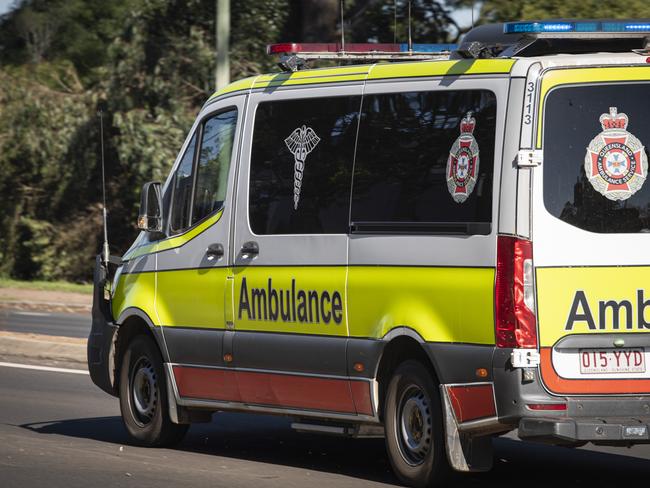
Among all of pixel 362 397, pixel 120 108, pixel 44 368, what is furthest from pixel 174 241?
pixel 120 108

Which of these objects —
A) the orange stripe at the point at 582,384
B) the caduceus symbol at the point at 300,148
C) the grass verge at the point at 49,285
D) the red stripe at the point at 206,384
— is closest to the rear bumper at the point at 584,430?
the orange stripe at the point at 582,384

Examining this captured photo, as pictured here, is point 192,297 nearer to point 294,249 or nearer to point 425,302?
point 294,249

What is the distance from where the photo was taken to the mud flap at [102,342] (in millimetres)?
10172

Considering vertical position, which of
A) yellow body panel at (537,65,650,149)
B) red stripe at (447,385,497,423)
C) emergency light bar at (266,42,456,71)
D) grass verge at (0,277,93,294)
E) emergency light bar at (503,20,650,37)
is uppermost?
emergency light bar at (266,42,456,71)

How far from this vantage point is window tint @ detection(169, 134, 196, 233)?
9641 mm

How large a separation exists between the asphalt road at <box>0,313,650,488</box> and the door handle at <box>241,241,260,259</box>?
1.32 metres

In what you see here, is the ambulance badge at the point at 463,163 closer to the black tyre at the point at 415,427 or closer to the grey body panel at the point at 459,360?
the grey body panel at the point at 459,360

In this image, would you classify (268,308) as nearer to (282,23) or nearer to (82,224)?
(282,23)

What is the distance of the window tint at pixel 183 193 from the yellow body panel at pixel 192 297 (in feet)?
1.18

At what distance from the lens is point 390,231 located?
789cm

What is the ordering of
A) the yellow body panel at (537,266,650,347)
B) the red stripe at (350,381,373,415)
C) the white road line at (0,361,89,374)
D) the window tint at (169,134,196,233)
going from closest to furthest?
the yellow body panel at (537,266,650,347) < the red stripe at (350,381,373,415) < the window tint at (169,134,196,233) < the white road line at (0,361,89,374)

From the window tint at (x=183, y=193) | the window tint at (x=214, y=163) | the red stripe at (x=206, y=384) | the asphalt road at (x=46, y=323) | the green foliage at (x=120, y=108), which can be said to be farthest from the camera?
the green foliage at (x=120, y=108)

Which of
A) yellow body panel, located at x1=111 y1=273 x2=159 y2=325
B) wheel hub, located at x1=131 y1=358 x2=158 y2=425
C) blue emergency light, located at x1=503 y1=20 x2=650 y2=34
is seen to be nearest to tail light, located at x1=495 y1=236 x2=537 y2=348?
blue emergency light, located at x1=503 y1=20 x2=650 y2=34

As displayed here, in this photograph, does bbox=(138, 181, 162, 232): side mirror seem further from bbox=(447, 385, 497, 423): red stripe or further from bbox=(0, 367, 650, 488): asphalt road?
bbox=(447, 385, 497, 423): red stripe
